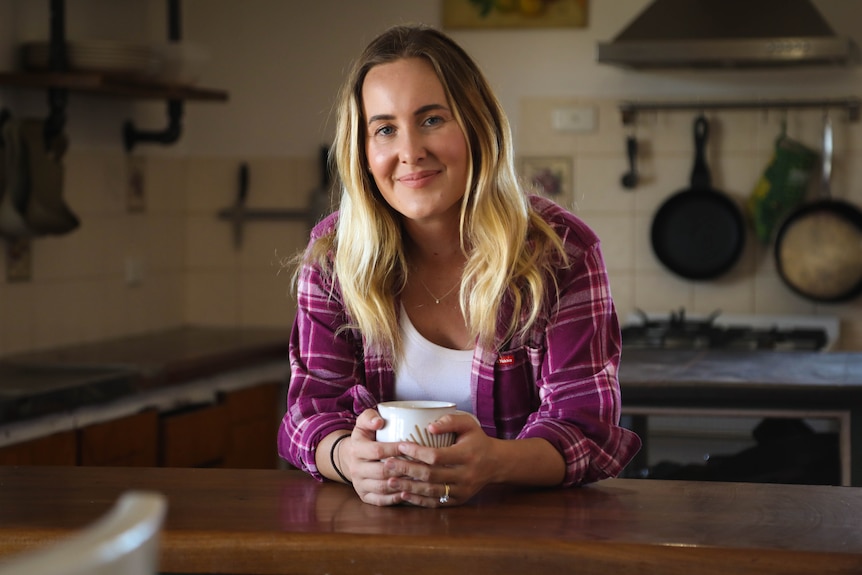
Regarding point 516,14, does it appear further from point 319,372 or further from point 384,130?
point 319,372

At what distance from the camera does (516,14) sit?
3963 millimetres

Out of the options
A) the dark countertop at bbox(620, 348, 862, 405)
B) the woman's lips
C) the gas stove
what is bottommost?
the gas stove

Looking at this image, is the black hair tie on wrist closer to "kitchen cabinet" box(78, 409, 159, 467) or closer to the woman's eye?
the woman's eye

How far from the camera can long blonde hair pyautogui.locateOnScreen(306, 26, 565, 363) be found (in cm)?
161

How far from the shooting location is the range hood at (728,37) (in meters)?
3.50

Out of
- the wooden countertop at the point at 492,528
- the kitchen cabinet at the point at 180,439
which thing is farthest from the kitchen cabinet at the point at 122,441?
the wooden countertop at the point at 492,528

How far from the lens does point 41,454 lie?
2.50 meters

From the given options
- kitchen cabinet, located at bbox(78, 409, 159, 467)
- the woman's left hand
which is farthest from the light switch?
the woman's left hand

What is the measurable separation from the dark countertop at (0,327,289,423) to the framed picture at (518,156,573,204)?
1003 mm

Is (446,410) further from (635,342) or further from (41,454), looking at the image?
(635,342)

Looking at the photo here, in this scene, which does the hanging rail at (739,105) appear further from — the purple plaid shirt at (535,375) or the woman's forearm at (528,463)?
the woman's forearm at (528,463)

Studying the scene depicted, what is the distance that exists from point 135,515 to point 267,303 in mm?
3701

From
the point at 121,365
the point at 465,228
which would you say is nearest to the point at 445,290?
the point at 465,228

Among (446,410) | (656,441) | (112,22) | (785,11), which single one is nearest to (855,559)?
(446,410)
